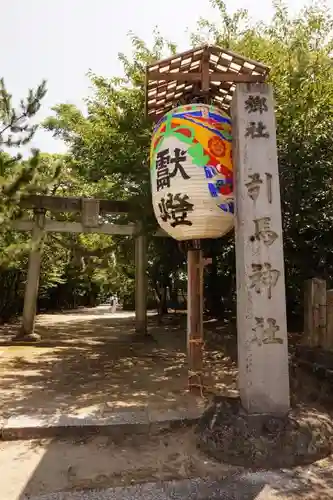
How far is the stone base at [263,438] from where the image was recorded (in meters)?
3.82

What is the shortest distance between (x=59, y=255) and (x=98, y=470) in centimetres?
1576

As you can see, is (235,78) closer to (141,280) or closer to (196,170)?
(196,170)

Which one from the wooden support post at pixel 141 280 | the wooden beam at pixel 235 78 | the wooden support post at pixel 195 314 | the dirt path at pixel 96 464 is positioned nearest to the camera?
the dirt path at pixel 96 464

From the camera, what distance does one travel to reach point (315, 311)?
6.20 metres

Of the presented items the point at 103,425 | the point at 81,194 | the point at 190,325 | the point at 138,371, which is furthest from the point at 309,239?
the point at 81,194

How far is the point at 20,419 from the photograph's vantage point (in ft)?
16.0

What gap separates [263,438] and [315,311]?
2.79m

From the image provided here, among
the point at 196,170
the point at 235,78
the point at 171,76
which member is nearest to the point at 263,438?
the point at 196,170

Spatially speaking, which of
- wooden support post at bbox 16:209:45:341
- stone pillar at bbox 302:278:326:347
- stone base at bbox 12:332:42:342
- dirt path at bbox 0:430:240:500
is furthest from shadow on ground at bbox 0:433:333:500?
wooden support post at bbox 16:209:45:341

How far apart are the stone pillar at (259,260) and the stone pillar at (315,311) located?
2.06 metres

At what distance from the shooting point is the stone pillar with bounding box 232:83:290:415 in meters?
4.20

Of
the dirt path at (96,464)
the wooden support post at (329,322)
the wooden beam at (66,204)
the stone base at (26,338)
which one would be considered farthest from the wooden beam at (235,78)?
the stone base at (26,338)

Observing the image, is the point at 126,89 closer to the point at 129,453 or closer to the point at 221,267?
the point at 221,267

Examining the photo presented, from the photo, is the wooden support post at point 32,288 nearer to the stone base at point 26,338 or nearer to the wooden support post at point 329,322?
the stone base at point 26,338
